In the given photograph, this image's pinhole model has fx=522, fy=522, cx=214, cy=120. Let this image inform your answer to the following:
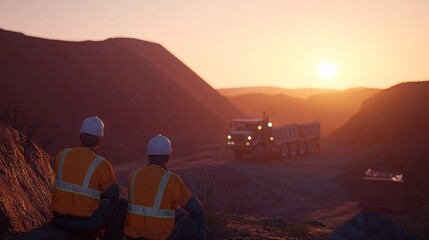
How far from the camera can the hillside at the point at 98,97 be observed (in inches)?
1872

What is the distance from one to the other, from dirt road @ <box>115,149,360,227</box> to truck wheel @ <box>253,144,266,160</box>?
58 cm

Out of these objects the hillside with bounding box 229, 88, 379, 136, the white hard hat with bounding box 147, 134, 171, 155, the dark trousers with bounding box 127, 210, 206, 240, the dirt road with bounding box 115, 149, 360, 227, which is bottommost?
the dirt road with bounding box 115, 149, 360, 227

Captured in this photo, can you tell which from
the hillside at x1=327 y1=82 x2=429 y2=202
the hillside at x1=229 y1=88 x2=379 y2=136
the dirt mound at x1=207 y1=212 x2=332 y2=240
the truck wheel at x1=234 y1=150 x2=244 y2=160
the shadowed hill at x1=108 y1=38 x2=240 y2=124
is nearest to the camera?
the dirt mound at x1=207 y1=212 x2=332 y2=240

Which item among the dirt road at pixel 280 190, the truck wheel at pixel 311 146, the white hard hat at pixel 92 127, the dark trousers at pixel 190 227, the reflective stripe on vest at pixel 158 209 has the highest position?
the white hard hat at pixel 92 127

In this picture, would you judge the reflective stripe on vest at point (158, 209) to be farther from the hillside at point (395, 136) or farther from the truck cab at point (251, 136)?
the truck cab at point (251, 136)

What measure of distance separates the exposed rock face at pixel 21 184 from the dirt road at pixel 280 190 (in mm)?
5988

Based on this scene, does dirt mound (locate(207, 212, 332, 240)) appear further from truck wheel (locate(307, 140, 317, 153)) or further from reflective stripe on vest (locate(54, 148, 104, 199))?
truck wheel (locate(307, 140, 317, 153))

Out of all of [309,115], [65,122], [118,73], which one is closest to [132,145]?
[65,122]

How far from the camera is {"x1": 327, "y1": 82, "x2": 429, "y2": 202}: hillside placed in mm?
21047

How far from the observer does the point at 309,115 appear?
12094 centimetres

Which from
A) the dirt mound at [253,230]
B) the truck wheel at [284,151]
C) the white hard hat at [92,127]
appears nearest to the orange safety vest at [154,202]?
the white hard hat at [92,127]

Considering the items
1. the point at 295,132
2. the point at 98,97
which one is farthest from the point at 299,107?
the point at 295,132

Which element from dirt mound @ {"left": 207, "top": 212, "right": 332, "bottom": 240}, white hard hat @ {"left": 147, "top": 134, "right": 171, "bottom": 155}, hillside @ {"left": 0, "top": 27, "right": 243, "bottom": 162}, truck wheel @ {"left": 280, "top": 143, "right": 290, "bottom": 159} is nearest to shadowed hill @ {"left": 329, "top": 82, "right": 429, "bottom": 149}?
truck wheel @ {"left": 280, "top": 143, "right": 290, "bottom": 159}

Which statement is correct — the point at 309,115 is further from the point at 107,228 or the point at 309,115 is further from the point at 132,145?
the point at 107,228
